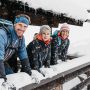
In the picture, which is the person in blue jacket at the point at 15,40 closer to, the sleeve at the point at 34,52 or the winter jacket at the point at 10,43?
the winter jacket at the point at 10,43

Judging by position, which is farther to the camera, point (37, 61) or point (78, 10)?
point (78, 10)

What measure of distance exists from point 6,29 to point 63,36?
240cm

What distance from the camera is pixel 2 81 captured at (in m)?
3.20

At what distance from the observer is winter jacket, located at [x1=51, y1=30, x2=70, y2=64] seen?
600 cm

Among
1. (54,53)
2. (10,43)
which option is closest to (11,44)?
(10,43)

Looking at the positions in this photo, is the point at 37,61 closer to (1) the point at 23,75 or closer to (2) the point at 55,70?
(2) the point at 55,70

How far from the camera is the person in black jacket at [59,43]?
6008 millimetres

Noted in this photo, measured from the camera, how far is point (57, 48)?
20.2ft

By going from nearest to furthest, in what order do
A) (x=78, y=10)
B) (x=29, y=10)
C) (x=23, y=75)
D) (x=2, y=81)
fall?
1. (x=2, y=81)
2. (x=23, y=75)
3. (x=29, y=10)
4. (x=78, y=10)

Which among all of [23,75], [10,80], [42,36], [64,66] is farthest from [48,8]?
[10,80]

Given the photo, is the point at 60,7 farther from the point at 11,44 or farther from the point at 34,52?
the point at 11,44

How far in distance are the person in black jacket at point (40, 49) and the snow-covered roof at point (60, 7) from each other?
0.47 meters

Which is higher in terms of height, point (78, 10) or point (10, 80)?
point (78, 10)

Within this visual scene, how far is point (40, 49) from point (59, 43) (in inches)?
48.9
